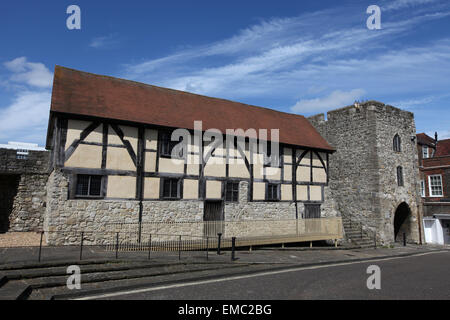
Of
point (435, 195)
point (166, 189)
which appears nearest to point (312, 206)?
point (166, 189)

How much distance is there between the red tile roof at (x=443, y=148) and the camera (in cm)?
3099

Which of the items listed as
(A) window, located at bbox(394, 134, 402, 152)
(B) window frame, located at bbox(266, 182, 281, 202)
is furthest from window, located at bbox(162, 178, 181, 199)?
(A) window, located at bbox(394, 134, 402, 152)

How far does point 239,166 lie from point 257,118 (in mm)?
4512

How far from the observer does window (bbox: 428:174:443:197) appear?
85.4ft

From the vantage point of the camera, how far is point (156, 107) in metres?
16.1

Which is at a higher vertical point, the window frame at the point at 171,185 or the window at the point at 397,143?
the window at the point at 397,143

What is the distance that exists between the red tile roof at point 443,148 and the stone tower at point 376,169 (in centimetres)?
1122

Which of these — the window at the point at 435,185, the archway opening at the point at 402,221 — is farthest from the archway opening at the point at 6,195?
the window at the point at 435,185

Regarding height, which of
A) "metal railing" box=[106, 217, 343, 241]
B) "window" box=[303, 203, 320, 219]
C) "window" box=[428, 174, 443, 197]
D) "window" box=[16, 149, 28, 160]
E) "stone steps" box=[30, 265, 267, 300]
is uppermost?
"window" box=[16, 149, 28, 160]

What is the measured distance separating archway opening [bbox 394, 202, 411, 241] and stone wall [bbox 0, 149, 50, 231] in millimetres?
23425

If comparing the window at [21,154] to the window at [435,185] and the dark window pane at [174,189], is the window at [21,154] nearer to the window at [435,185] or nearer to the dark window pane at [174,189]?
the dark window pane at [174,189]

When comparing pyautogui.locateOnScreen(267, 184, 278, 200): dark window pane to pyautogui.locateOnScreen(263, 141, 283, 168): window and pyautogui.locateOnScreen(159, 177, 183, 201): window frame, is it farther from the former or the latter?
pyautogui.locateOnScreen(159, 177, 183, 201): window frame

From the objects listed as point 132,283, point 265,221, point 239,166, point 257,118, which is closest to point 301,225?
point 265,221
